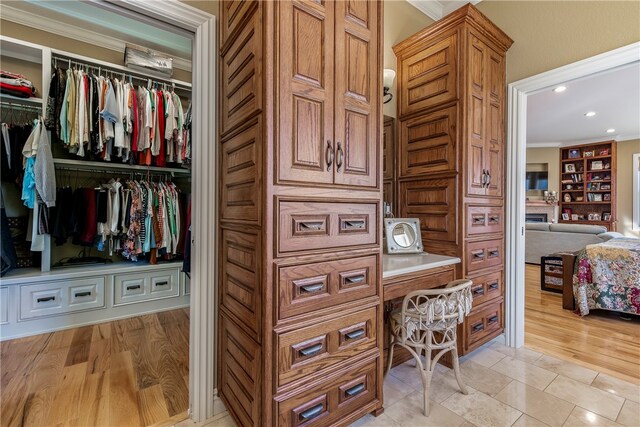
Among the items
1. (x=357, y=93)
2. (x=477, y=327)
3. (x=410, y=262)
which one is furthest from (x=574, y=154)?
(x=357, y=93)

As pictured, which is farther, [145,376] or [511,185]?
[511,185]

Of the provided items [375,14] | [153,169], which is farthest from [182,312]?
[375,14]

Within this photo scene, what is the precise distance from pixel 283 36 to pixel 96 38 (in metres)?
3.10

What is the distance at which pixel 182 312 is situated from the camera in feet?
10.6

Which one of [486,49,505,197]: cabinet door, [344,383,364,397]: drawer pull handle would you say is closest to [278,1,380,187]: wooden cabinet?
[344,383,364,397]: drawer pull handle

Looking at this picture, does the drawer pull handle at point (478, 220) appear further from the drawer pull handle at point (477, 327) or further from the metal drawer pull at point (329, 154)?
the metal drawer pull at point (329, 154)

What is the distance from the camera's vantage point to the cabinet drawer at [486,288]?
85.8 inches

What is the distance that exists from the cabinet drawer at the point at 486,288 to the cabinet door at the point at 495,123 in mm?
669

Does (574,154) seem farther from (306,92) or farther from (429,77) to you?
(306,92)

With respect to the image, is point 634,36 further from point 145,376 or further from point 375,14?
point 145,376

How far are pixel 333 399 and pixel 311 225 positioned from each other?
2.73ft

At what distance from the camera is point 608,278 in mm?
3023

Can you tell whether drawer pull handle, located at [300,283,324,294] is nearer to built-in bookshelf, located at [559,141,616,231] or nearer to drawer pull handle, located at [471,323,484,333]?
drawer pull handle, located at [471,323,484,333]

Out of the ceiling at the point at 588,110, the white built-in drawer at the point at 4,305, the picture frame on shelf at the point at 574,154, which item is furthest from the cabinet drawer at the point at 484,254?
the picture frame on shelf at the point at 574,154
